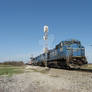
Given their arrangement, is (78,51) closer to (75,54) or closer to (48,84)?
(75,54)

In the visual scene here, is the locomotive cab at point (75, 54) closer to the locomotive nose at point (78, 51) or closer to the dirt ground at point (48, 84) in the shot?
the locomotive nose at point (78, 51)

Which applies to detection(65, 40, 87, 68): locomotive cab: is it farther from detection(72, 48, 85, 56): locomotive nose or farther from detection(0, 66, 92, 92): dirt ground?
detection(0, 66, 92, 92): dirt ground

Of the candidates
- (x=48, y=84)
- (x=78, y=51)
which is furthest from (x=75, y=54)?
(x=48, y=84)

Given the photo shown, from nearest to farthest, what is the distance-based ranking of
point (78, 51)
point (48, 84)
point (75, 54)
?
1. point (48, 84)
2. point (75, 54)
3. point (78, 51)

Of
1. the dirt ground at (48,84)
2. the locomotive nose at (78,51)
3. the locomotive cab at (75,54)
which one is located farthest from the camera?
the locomotive nose at (78,51)

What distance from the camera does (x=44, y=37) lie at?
102ft

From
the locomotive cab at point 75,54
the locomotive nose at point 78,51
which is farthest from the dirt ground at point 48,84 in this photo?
the locomotive nose at point 78,51

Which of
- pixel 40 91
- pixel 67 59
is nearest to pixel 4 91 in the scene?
pixel 40 91

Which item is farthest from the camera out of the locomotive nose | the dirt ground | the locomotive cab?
the locomotive nose

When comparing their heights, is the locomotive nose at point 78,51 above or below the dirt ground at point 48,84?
above

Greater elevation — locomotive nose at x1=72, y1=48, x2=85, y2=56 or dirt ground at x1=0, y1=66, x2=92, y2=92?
locomotive nose at x1=72, y1=48, x2=85, y2=56

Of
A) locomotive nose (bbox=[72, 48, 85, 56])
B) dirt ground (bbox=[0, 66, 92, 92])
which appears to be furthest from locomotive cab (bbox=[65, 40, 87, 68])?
dirt ground (bbox=[0, 66, 92, 92])

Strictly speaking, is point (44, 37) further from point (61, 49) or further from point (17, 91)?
point (17, 91)

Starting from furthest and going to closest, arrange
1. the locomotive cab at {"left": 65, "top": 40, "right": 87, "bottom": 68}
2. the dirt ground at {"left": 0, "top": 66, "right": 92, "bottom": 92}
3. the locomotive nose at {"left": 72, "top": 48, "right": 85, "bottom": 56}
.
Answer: the locomotive nose at {"left": 72, "top": 48, "right": 85, "bottom": 56} → the locomotive cab at {"left": 65, "top": 40, "right": 87, "bottom": 68} → the dirt ground at {"left": 0, "top": 66, "right": 92, "bottom": 92}
